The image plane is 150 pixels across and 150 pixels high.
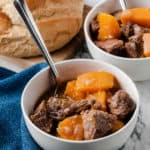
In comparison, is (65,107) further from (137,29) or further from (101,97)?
(137,29)

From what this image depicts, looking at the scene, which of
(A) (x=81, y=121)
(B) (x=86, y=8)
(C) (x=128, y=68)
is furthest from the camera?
(B) (x=86, y=8)

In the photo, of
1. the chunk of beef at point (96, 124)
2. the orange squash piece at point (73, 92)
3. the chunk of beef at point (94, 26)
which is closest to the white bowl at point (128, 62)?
the chunk of beef at point (94, 26)

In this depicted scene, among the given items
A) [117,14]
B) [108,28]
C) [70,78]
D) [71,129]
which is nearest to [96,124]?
[71,129]

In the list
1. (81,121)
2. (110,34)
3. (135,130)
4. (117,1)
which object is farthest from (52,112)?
(117,1)

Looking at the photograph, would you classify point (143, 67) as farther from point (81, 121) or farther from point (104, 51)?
point (81, 121)

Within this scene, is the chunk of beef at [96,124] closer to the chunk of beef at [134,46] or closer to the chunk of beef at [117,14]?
the chunk of beef at [134,46]

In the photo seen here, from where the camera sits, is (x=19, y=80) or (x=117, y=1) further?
(x=117, y=1)
